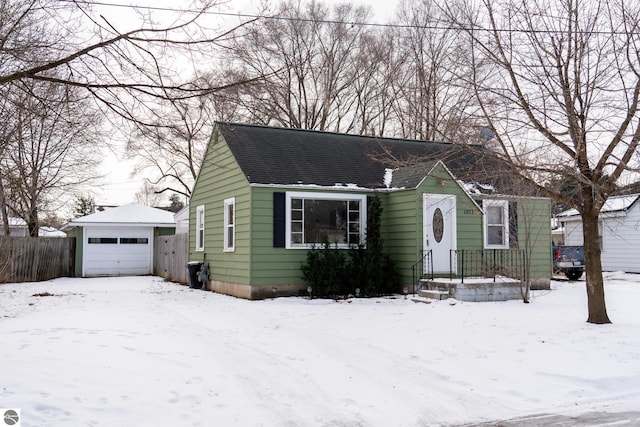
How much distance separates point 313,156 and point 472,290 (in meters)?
6.05

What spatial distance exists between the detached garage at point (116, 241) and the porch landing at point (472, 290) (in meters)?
15.2

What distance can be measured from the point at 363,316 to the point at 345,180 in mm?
5221

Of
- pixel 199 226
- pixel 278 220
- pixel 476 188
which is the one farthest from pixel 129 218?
pixel 476 188

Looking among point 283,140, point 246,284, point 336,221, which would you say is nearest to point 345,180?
point 336,221

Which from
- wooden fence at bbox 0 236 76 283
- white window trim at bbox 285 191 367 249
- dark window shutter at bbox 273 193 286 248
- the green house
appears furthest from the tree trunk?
wooden fence at bbox 0 236 76 283

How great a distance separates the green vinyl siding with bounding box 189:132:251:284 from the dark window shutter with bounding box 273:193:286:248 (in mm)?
662

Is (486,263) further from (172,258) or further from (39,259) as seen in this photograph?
(39,259)

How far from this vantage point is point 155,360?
7.09 m

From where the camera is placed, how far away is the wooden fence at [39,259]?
21.5 m

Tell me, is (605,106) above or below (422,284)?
above

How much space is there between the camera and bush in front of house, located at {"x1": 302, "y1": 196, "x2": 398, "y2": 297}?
1445 cm

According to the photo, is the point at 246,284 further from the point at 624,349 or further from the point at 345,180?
the point at 624,349

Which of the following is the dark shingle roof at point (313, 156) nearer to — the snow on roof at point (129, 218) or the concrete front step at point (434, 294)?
the concrete front step at point (434, 294)

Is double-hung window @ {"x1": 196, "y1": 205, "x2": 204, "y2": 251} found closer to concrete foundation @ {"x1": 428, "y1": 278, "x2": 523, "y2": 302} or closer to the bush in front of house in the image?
the bush in front of house
